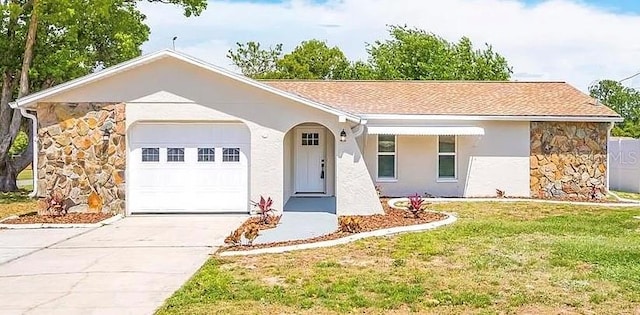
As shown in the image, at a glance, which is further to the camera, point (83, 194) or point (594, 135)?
point (594, 135)

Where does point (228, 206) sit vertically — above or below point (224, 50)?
below

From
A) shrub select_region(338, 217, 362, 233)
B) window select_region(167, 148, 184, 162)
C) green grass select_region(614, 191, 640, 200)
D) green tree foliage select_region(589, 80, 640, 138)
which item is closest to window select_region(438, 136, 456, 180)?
green grass select_region(614, 191, 640, 200)

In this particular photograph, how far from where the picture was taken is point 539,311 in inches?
316

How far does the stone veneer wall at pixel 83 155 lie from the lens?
17.6 meters

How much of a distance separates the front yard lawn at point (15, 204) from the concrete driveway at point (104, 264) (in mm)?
5309

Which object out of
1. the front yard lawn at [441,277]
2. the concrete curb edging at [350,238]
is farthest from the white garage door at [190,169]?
the front yard lawn at [441,277]

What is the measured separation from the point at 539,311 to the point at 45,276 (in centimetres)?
758

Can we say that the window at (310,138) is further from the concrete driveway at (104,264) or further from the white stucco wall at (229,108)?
the concrete driveway at (104,264)

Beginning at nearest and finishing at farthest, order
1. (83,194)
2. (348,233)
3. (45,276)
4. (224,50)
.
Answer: (45,276) < (348,233) < (83,194) < (224,50)

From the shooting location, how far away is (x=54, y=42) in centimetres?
2633

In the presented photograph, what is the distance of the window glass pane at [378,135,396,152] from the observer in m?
23.5

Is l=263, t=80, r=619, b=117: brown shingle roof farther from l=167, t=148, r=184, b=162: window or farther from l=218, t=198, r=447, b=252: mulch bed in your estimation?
l=218, t=198, r=447, b=252: mulch bed

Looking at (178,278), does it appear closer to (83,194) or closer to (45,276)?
(45,276)

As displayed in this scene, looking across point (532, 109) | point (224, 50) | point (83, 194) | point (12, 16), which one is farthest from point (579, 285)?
point (224, 50)
